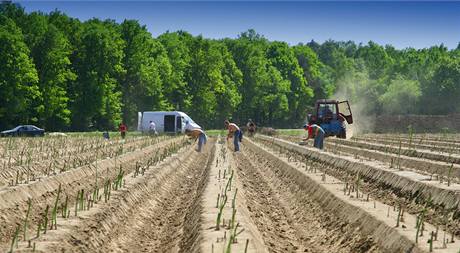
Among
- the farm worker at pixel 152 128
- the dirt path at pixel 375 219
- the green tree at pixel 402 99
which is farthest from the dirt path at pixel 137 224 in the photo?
the green tree at pixel 402 99

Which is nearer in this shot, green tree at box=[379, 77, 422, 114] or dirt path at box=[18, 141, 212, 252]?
dirt path at box=[18, 141, 212, 252]

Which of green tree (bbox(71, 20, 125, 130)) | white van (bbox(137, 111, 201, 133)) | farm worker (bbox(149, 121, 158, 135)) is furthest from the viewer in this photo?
green tree (bbox(71, 20, 125, 130))

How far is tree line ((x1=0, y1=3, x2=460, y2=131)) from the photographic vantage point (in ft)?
187

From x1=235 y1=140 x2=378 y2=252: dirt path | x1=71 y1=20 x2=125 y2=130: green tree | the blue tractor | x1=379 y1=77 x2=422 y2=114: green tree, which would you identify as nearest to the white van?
x1=71 y1=20 x2=125 y2=130: green tree

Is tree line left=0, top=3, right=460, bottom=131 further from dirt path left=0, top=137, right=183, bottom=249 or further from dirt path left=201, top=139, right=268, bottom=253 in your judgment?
dirt path left=201, top=139, right=268, bottom=253

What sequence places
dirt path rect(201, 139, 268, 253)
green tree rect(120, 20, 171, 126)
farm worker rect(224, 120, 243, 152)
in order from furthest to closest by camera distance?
green tree rect(120, 20, 171, 126), farm worker rect(224, 120, 243, 152), dirt path rect(201, 139, 268, 253)

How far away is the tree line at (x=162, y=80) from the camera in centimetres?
5688

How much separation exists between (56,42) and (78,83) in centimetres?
631

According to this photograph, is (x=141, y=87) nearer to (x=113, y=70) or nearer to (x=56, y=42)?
(x=113, y=70)

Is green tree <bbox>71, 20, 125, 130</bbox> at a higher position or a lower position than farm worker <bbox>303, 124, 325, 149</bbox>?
higher

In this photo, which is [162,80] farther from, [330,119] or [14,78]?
[330,119]

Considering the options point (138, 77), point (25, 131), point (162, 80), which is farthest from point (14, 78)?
point (162, 80)

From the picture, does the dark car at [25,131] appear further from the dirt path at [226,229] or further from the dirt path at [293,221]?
the dirt path at [226,229]

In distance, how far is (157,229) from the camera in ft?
43.2
